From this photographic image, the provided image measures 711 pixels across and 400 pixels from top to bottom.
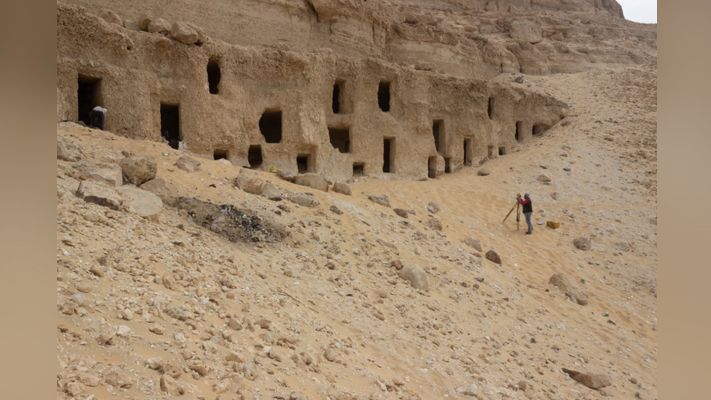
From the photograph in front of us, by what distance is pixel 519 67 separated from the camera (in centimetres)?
2703

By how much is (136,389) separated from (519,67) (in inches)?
1036

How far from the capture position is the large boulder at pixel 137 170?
7.25 metres

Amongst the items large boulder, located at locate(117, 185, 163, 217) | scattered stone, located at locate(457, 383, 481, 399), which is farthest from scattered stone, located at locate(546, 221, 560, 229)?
large boulder, located at locate(117, 185, 163, 217)

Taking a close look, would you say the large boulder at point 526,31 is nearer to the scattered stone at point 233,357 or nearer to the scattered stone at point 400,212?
the scattered stone at point 400,212

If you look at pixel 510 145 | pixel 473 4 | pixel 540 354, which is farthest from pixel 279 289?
pixel 473 4

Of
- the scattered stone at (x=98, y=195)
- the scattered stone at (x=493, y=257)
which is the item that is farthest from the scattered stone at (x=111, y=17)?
the scattered stone at (x=493, y=257)

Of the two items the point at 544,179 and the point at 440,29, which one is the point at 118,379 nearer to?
the point at 544,179

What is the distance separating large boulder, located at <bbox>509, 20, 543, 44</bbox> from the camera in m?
30.0

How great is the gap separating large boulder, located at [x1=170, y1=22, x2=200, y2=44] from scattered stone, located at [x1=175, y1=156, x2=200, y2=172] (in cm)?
328

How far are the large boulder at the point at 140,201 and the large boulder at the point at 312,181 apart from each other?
374cm

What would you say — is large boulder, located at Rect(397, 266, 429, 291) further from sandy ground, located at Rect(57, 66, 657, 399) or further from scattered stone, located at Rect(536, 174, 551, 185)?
scattered stone, located at Rect(536, 174, 551, 185)

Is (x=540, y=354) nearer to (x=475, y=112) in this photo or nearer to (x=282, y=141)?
(x=282, y=141)

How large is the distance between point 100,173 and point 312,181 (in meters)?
4.13
